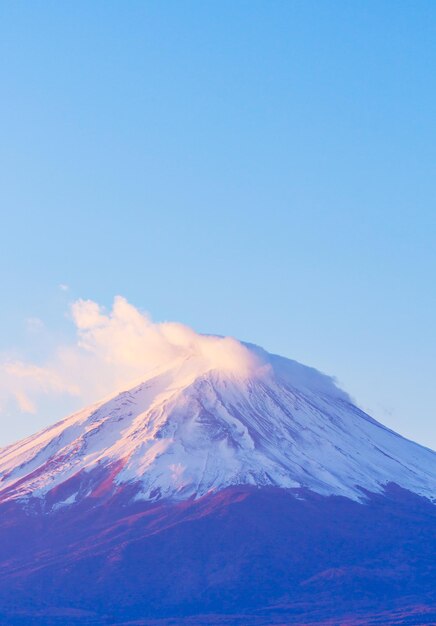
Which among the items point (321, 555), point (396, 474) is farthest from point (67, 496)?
point (396, 474)

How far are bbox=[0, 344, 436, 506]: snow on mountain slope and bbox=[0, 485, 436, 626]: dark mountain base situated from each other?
429 cm

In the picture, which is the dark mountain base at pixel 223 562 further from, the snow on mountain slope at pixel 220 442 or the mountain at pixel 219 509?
the snow on mountain slope at pixel 220 442

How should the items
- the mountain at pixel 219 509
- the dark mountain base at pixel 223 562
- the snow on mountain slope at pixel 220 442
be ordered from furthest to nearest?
the snow on mountain slope at pixel 220 442, the mountain at pixel 219 509, the dark mountain base at pixel 223 562

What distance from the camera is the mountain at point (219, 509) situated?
9262cm

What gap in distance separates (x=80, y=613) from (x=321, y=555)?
2218 centimetres

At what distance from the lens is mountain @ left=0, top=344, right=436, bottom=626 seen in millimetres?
92625

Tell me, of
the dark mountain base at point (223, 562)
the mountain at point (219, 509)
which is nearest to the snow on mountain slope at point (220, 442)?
the mountain at point (219, 509)

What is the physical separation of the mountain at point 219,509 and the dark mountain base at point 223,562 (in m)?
0.17

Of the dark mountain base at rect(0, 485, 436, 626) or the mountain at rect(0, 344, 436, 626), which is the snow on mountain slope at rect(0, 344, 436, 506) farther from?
the dark mountain base at rect(0, 485, 436, 626)

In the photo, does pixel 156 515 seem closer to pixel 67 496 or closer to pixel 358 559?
pixel 67 496

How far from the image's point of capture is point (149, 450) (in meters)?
A: 118

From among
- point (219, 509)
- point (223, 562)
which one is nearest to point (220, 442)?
point (219, 509)

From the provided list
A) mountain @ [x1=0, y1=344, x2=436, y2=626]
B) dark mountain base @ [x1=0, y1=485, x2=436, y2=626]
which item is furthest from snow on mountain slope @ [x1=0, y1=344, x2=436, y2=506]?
dark mountain base @ [x1=0, y1=485, x2=436, y2=626]

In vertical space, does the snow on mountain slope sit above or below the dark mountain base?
above
